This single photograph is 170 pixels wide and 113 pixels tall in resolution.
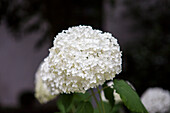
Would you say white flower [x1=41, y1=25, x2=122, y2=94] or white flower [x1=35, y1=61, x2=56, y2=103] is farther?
white flower [x1=35, y1=61, x2=56, y2=103]

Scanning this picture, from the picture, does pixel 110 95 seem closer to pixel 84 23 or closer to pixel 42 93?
pixel 42 93

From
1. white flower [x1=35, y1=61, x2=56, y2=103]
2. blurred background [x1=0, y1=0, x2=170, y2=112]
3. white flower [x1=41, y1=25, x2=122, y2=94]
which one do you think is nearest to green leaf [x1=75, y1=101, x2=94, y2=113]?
white flower [x1=41, y1=25, x2=122, y2=94]

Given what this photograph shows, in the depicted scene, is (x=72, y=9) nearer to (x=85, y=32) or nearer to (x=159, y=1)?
(x=159, y=1)

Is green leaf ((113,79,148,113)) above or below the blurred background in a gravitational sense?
below

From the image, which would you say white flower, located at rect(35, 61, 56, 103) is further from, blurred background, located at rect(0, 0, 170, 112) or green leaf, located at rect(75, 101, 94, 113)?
blurred background, located at rect(0, 0, 170, 112)

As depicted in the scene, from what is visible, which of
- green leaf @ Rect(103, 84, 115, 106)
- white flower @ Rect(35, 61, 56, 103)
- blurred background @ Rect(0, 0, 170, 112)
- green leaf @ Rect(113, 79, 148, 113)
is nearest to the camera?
green leaf @ Rect(113, 79, 148, 113)

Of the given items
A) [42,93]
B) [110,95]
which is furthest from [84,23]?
[110,95]
